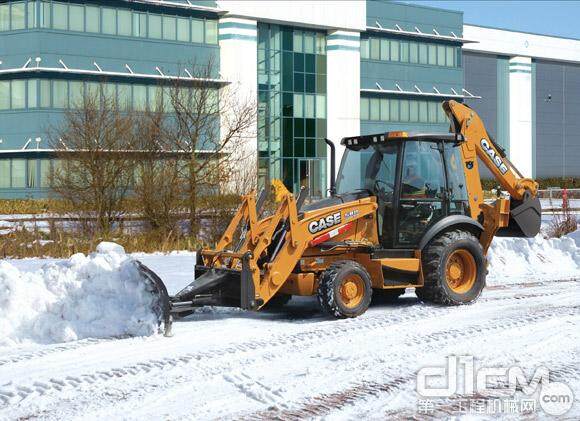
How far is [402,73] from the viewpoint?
189ft

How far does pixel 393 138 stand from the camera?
12.4 metres

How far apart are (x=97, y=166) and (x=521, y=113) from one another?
48.5m

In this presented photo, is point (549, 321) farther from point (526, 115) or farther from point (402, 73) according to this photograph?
point (526, 115)

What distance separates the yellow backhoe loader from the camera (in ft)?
36.0

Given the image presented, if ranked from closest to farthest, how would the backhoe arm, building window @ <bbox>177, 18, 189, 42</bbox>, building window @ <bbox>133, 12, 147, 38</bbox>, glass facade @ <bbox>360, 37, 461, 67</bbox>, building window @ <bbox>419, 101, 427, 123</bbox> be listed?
1. the backhoe arm
2. building window @ <bbox>133, 12, 147, 38</bbox>
3. building window @ <bbox>177, 18, 189, 42</bbox>
4. glass facade @ <bbox>360, 37, 461, 67</bbox>
5. building window @ <bbox>419, 101, 427, 123</bbox>

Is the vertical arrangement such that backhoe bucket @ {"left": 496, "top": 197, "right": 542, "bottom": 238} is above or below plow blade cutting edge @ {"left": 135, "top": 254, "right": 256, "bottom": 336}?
above

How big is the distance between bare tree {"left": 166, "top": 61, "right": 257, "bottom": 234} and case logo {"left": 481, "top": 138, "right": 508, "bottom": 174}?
1040 centimetres

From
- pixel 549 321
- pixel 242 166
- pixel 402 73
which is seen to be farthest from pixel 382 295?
pixel 402 73

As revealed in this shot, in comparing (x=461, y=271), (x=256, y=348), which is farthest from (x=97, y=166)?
(x=256, y=348)

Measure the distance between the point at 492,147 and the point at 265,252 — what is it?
447cm

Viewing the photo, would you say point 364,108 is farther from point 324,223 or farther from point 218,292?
point 218,292

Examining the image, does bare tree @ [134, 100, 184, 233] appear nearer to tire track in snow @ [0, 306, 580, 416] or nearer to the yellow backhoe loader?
the yellow backhoe loader

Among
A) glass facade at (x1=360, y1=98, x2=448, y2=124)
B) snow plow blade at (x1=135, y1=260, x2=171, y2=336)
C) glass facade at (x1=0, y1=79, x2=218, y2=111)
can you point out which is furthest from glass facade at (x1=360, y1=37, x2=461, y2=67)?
snow plow blade at (x1=135, y1=260, x2=171, y2=336)

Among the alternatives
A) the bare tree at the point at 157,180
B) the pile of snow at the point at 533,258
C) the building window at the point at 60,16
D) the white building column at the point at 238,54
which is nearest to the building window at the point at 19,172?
the building window at the point at 60,16
